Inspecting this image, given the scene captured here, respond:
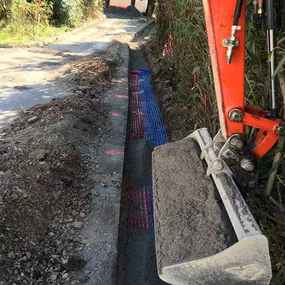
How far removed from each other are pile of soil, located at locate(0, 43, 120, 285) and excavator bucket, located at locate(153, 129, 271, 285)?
34.2 inches

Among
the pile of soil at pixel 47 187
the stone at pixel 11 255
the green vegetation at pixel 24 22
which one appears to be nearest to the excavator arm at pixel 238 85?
the pile of soil at pixel 47 187

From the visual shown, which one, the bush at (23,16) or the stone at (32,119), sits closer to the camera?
the stone at (32,119)

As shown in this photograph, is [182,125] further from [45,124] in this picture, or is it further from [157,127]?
[45,124]

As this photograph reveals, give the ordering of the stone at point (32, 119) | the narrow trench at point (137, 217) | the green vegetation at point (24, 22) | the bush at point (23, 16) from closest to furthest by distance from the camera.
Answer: the narrow trench at point (137, 217), the stone at point (32, 119), the green vegetation at point (24, 22), the bush at point (23, 16)

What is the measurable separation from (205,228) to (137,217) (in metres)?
1.56

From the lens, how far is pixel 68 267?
8.84 ft

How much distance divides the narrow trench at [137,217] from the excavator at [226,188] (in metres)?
0.78

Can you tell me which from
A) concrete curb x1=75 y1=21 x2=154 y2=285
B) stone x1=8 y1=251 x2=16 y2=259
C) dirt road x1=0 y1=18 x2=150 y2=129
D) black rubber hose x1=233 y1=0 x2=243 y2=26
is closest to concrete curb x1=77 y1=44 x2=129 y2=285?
concrete curb x1=75 y1=21 x2=154 y2=285

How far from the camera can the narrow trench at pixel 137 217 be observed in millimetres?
2932

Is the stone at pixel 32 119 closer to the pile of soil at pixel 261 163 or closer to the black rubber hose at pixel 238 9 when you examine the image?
the pile of soil at pixel 261 163

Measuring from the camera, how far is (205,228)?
2102mm

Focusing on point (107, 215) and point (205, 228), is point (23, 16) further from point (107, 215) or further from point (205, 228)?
point (205, 228)

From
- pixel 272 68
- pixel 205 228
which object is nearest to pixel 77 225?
pixel 205 228

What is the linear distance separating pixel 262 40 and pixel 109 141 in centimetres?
277
